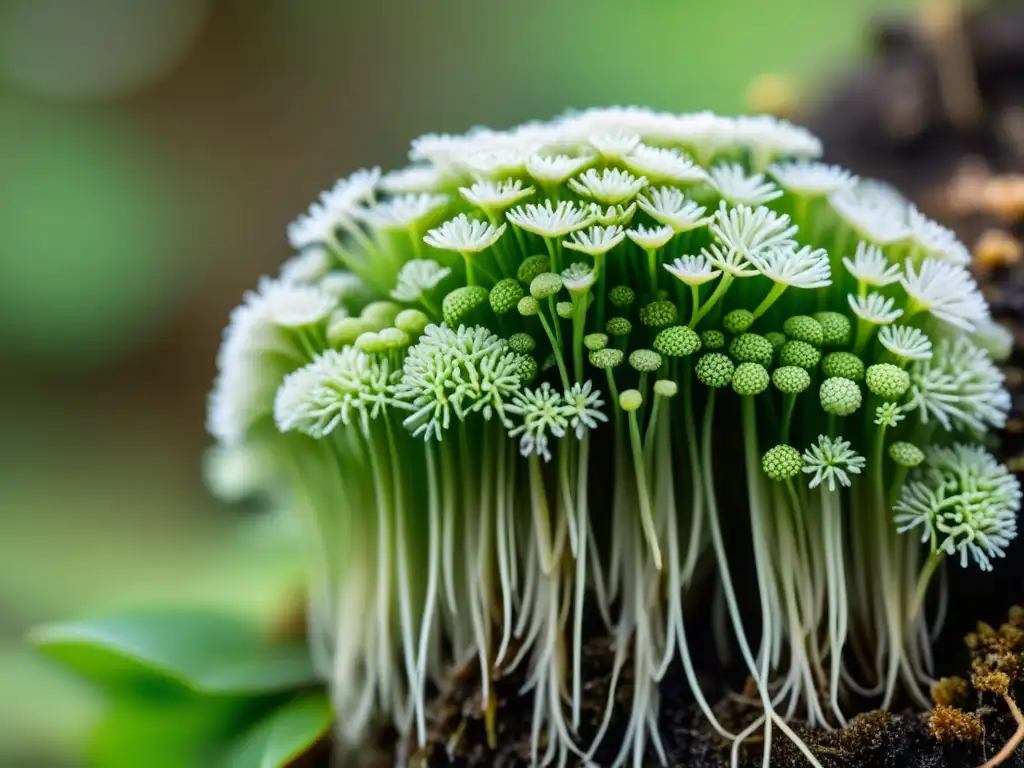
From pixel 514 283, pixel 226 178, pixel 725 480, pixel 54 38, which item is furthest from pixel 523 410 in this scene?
pixel 54 38

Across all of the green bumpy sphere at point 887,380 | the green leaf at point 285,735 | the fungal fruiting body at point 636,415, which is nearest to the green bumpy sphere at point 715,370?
the fungal fruiting body at point 636,415

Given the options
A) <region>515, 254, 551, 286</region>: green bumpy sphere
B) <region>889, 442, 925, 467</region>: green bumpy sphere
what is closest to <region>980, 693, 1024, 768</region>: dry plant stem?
<region>889, 442, 925, 467</region>: green bumpy sphere

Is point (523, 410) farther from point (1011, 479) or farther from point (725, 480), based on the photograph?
point (1011, 479)

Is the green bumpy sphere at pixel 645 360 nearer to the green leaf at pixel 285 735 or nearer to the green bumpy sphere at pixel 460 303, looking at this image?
the green bumpy sphere at pixel 460 303

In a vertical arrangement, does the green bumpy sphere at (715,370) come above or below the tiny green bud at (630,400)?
above

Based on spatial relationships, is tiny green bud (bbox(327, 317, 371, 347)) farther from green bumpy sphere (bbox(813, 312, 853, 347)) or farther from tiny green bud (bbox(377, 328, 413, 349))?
green bumpy sphere (bbox(813, 312, 853, 347))
